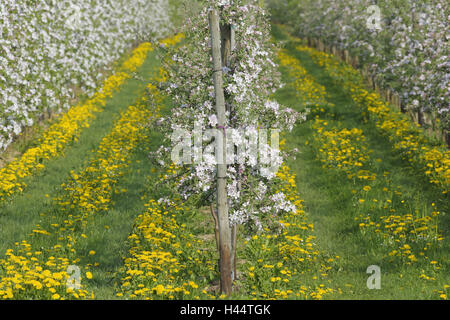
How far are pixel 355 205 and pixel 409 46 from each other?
7726mm

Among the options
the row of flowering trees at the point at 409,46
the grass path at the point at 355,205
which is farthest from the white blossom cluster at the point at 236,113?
the row of flowering trees at the point at 409,46

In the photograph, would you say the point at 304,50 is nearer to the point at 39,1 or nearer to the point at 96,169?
the point at 39,1

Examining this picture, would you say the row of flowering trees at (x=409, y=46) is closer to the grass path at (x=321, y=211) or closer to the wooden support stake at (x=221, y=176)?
the grass path at (x=321, y=211)

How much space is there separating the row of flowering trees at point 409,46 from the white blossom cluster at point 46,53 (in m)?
7.81

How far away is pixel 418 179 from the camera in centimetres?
1268

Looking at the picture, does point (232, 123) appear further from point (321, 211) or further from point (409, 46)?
point (409, 46)

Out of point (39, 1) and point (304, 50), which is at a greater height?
point (304, 50)

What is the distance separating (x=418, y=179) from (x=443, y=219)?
233 cm

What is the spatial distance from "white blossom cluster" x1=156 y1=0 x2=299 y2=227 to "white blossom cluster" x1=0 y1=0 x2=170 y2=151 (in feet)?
3.62

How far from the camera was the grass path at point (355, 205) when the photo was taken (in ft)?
26.0

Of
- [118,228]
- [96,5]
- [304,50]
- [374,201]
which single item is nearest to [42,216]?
[118,228]

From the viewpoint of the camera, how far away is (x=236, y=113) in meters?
7.80

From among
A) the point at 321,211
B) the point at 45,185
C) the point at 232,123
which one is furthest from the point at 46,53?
the point at 232,123

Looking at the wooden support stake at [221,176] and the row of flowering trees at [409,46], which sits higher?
the row of flowering trees at [409,46]
